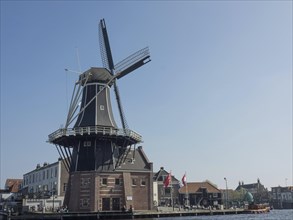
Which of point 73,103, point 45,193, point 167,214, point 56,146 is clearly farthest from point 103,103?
point 45,193

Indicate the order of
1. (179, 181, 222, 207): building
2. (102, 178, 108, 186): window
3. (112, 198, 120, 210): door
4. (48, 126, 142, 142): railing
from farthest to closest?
(179, 181, 222, 207): building
(112, 198, 120, 210): door
(102, 178, 108, 186): window
(48, 126, 142, 142): railing

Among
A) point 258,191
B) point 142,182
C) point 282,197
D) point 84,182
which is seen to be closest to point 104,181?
point 84,182

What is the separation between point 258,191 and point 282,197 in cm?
1274

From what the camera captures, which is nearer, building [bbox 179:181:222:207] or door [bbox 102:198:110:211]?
door [bbox 102:198:110:211]

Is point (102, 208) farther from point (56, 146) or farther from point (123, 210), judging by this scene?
point (56, 146)

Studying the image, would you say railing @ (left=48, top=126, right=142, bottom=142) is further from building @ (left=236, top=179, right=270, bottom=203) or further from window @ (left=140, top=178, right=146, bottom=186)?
building @ (left=236, top=179, right=270, bottom=203)

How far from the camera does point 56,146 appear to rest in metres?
52.7

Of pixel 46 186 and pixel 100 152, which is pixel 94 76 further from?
pixel 46 186

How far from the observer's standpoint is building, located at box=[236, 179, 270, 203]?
414ft

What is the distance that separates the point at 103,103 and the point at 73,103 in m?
4.04

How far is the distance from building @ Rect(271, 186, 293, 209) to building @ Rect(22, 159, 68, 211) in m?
82.0

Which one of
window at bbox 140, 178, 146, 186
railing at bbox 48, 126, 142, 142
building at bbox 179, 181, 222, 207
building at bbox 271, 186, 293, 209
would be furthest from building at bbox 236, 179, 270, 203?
railing at bbox 48, 126, 142, 142

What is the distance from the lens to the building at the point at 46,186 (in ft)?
190

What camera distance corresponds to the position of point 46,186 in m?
72.1
